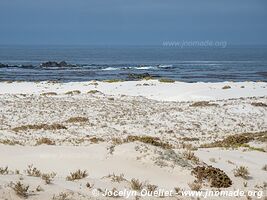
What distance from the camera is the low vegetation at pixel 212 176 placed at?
1068 centimetres

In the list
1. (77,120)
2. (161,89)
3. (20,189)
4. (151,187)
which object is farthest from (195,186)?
(161,89)

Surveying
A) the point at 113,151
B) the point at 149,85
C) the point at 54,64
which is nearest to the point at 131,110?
the point at 113,151

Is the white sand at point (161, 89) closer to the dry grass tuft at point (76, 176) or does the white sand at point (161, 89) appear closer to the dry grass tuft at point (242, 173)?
the dry grass tuft at point (242, 173)

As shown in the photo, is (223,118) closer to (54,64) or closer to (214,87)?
(214,87)

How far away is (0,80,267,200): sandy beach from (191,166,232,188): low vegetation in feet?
0.08

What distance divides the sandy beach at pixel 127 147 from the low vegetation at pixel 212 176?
0.02 metres

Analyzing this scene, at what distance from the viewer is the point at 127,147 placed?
42.5 feet

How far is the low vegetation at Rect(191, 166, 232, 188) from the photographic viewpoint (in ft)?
35.0

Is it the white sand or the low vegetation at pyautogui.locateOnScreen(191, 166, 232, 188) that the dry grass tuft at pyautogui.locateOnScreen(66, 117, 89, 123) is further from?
the white sand

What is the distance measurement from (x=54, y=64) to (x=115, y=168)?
86785mm

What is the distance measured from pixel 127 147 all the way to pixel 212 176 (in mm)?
2955

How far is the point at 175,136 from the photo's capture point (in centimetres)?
2095

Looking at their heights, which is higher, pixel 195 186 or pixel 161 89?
pixel 195 186

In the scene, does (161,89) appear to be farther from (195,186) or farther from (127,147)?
(195,186)
